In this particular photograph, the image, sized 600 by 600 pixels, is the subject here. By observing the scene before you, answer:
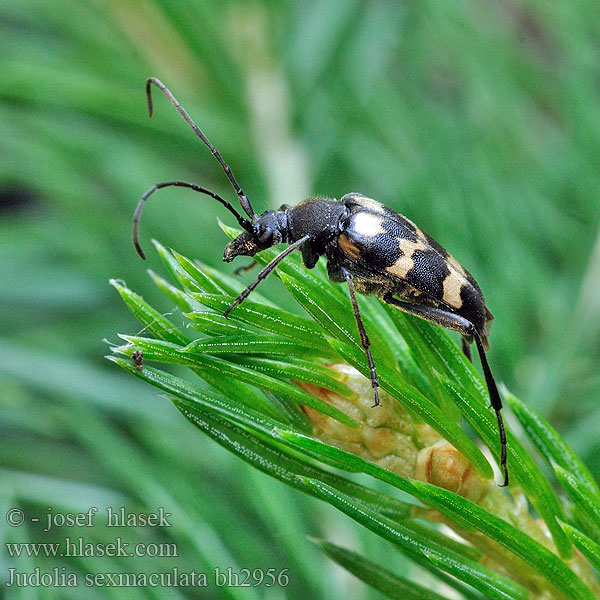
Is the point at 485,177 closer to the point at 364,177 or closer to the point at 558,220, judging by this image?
the point at 558,220

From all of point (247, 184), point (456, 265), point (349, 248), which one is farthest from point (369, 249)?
point (247, 184)

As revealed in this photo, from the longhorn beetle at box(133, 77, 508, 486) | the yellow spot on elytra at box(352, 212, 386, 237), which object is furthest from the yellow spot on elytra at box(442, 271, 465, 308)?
the yellow spot on elytra at box(352, 212, 386, 237)

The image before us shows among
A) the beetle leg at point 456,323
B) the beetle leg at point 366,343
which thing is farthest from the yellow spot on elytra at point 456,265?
the beetle leg at point 366,343

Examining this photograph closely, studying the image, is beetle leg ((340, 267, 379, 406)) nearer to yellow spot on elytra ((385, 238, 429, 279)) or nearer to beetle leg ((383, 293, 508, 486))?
beetle leg ((383, 293, 508, 486))

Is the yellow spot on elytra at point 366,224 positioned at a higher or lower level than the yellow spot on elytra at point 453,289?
higher

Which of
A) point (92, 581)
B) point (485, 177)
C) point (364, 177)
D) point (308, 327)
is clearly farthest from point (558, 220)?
point (92, 581)

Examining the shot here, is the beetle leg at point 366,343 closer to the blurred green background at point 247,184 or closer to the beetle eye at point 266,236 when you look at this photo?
the blurred green background at point 247,184
